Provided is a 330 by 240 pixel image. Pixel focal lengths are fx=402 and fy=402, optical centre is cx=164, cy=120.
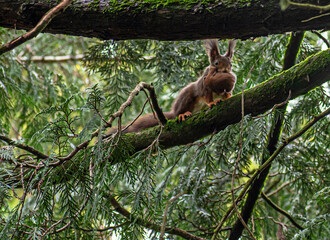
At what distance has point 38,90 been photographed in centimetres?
405

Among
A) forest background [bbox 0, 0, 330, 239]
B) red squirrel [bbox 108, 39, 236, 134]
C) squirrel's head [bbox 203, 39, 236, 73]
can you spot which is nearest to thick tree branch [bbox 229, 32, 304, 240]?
forest background [bbox 0, 0, 330, 239]

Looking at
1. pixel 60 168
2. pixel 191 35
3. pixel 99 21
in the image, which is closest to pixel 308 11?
pixel 191 35

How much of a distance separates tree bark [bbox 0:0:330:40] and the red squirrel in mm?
1057

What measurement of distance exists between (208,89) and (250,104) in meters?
0.85

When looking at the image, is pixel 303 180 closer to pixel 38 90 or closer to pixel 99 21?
pixel 99 21

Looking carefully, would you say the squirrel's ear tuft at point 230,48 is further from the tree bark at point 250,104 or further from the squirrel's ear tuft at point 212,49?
the tree bark at point 250,104

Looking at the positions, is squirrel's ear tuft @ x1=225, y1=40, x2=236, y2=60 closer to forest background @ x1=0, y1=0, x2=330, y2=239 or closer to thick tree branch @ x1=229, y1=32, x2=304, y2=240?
forest background @ x1=0, y1=0, x2=330, y2=239

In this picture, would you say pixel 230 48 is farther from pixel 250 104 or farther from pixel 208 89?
pixel 250 104

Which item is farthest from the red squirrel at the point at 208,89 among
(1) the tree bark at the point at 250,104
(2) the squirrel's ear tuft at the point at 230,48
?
(1) the tree bark at the point at 250,104

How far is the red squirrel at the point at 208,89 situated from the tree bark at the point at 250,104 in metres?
0.47

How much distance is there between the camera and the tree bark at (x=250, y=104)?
2.39 m

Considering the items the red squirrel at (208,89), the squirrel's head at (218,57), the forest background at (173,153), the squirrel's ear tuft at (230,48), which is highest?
the squirrel's ear tuft at (230,48)

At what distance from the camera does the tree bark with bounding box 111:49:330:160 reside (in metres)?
2.39

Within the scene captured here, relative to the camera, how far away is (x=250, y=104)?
2520mm
